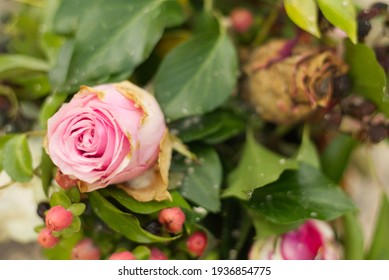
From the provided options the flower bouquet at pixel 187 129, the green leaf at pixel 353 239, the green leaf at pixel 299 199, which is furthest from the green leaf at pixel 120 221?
the green leaf at pixel 353 239

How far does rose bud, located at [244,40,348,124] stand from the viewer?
2.07 feet

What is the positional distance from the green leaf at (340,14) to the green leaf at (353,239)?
0.69ft

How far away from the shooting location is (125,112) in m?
0.54

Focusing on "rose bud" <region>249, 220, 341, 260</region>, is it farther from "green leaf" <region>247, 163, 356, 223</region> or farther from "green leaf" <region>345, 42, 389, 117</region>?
"green leaf" <region>345, 42, 389, 117</region>

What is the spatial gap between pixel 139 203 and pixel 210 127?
128 millimetres

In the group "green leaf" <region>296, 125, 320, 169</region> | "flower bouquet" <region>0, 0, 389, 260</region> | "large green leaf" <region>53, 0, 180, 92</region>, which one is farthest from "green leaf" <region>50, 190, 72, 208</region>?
"green leaf" <region>296, 125, 320, 169</region>

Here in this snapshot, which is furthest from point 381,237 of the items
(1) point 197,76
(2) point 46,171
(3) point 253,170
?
(2) point 46,171

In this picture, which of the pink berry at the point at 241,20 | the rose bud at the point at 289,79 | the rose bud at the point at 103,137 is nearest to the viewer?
the rose bud at the point at 103,137

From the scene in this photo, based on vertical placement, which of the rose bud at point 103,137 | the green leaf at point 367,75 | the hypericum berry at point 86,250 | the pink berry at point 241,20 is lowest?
the hypericum berry at point 86,250

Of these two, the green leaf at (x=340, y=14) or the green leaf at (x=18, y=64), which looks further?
the green leaf at (x=18, y=64)

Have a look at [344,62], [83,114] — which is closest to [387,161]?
[344,62]

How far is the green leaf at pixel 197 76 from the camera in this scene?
0.62m

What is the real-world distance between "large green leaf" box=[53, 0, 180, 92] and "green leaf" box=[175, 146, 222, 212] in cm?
12

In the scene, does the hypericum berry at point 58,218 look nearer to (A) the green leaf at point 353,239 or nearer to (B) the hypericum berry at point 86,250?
(B) the hypericum berry at point 86,250
